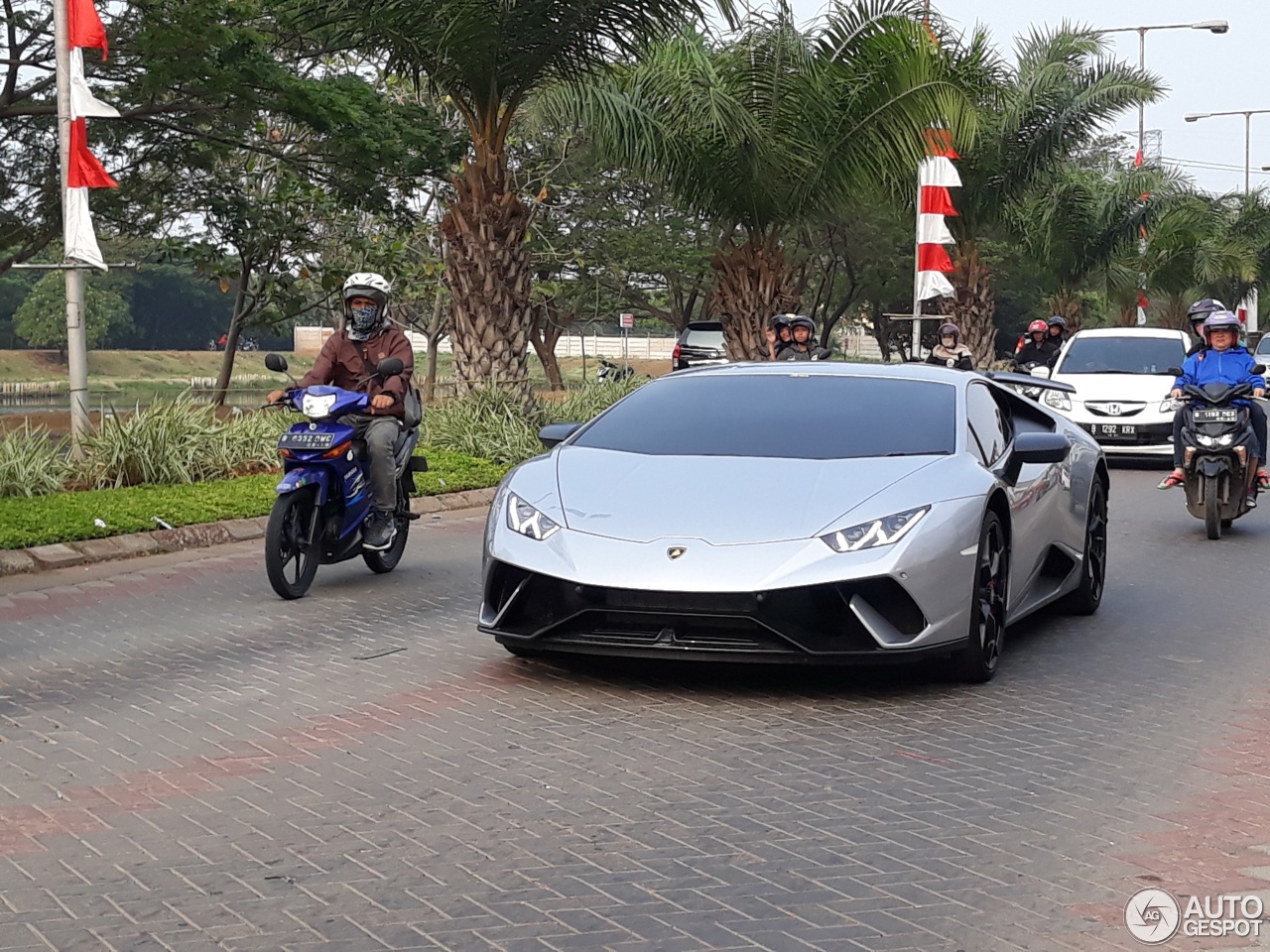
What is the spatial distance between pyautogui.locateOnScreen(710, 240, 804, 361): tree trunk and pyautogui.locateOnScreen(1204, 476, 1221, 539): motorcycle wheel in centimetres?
1162

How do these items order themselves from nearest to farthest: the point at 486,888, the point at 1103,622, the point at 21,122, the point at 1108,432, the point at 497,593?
the point at 486,888
the point at 497,593
the point at 1103,622
the point at 1108,432
the point at 21,122

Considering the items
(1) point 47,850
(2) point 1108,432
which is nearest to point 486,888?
(1) point 47,850

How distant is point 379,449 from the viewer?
34.8 ft

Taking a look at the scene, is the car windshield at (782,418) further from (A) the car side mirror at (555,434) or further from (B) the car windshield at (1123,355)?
(B) the car windshield at (1123,355)

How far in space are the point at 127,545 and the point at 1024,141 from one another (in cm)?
2801

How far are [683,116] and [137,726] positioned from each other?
1813cm

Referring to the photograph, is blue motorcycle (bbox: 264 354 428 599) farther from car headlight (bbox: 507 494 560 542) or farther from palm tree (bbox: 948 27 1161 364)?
palm tree (bbox: 948 27 1161 364)

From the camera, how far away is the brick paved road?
175 inches

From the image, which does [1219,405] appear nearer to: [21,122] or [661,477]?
[661,477]

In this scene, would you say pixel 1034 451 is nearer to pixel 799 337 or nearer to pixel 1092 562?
pixel 1092 562

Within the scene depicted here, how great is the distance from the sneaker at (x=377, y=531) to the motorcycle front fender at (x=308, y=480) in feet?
1.77

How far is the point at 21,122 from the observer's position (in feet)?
77.9
